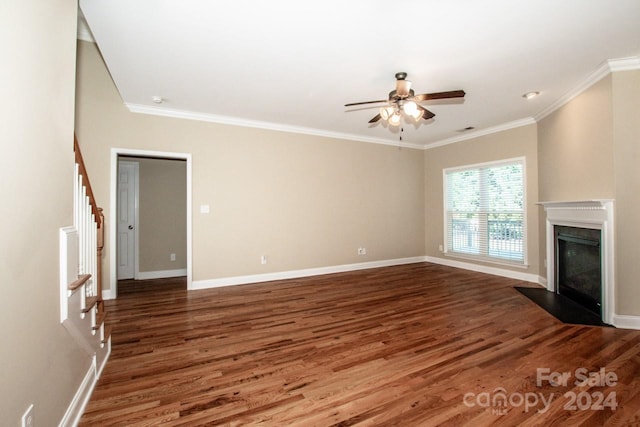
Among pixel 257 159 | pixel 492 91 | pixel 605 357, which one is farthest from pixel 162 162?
pixel 605 357

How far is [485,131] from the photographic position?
520 cm

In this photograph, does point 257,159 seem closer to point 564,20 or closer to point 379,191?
point 379,191

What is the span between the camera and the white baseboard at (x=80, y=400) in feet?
4.82

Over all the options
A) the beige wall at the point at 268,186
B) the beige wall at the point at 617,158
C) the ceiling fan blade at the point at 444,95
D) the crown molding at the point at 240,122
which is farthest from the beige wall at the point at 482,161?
the ceiling fan blade at the point at 444,95

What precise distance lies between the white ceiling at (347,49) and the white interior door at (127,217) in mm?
1695

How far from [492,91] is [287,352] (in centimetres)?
389

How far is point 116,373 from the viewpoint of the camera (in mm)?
2041

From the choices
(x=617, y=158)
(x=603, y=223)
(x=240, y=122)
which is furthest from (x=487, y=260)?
(x=240, y=122)

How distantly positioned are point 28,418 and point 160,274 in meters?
4.60

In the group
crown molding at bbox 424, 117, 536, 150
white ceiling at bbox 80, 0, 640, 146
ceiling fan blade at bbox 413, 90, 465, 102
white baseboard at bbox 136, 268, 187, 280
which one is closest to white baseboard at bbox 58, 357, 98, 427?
white ceiling at bbox 80, 0, 640, 146

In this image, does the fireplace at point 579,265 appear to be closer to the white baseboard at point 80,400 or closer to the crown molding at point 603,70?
the crown molding at point 603,70

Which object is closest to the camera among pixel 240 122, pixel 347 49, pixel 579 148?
pixel 347 49

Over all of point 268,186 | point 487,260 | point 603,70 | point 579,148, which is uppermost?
point 603,70

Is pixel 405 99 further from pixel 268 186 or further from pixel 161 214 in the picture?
pixel 161 214
